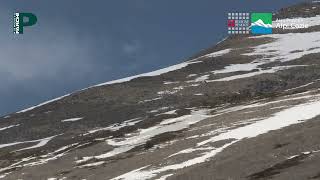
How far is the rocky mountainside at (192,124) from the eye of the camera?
46.7 meters

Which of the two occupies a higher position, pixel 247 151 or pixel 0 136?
pixel 247 151

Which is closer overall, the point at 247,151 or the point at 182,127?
the point at 247,151

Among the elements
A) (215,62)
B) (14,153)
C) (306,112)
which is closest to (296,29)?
(215,62)


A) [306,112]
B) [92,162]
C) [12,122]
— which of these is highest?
[306,112]

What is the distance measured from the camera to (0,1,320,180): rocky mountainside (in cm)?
4666

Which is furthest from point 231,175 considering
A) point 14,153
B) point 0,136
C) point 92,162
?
point 0,136

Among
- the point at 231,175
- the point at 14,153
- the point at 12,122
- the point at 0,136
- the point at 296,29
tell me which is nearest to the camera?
the point at 231,175

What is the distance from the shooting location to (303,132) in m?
49.2

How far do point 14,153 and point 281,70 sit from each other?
208 feet

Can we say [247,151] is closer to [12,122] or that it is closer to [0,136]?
[0,136]

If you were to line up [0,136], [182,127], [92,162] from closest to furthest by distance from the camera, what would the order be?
[92,162]
[182,127]
[0,136]

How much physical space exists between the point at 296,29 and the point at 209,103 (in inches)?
3891

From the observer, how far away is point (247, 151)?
47.5 metres

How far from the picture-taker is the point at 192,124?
77688 mm
